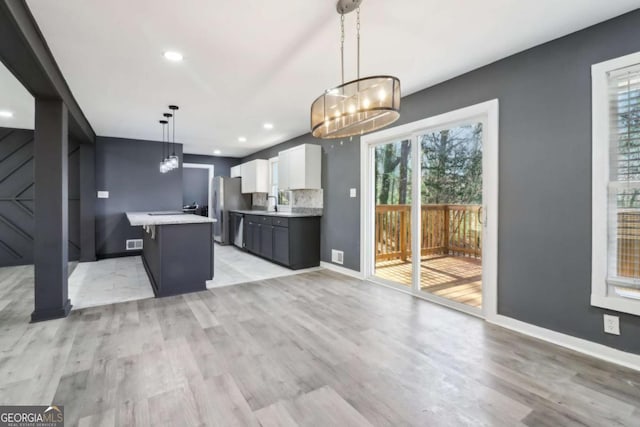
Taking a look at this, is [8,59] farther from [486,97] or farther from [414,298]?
[414,298]

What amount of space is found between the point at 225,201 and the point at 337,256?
3899 millimetres

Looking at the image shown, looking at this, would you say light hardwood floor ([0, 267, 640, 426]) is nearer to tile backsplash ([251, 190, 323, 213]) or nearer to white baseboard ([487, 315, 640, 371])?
white baseboard ([487, 315, 640, 371])

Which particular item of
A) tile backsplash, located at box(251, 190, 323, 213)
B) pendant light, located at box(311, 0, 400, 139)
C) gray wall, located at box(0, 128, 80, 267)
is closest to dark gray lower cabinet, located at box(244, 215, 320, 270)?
tile backsplash, located at box(251, 190, 323, 213)

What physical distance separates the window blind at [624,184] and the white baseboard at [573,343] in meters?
0.41

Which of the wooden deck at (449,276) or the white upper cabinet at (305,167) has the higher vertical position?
the white upper cabinet at (305,167)

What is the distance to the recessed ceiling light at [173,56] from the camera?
8.47ft

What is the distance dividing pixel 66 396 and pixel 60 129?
251 centimetres

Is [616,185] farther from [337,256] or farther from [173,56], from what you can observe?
[173,56]

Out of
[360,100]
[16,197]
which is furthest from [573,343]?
[16,197]

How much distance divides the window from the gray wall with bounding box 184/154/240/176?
775cm

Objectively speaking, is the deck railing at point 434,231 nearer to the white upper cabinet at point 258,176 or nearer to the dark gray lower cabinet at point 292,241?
the dark gray lower cabinet at point 292,241

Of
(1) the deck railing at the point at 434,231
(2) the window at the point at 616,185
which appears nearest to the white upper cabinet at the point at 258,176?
(1) the deck railing at the point at 434,231

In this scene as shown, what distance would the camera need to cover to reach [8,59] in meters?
2.15

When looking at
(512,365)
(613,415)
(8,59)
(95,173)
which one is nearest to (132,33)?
(8,59)
